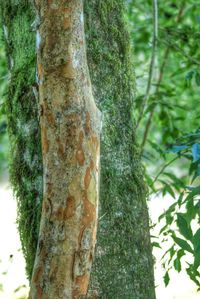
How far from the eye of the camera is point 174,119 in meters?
3.98

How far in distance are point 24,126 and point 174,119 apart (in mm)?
2081

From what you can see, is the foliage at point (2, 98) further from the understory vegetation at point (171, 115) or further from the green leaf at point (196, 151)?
the green leaf at point (196, 151)

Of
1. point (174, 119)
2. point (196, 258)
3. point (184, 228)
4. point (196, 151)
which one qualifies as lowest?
point (196, 258)

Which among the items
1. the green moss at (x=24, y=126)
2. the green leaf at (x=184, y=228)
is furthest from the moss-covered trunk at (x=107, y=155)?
the green leaf at (x=184, y=228)

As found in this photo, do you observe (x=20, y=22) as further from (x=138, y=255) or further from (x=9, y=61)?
(x=138, y=255)

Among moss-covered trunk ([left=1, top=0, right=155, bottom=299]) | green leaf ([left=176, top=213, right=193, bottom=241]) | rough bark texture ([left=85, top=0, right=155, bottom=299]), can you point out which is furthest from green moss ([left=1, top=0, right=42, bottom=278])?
green leaf ([left=176, top=213, right=193, bottom=241])

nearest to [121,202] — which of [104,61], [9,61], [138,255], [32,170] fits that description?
[138,255]

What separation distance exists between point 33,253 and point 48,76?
0.64 meters

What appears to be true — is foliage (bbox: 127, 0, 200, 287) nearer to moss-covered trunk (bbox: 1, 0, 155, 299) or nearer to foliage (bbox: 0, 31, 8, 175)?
moss-covered trunk (bbox: 1, 0, 155, 299)

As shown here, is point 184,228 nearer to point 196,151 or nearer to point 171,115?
point 196,151

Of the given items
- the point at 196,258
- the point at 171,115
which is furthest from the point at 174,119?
the point at 196,258

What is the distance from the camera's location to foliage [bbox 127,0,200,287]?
2080 millimetres

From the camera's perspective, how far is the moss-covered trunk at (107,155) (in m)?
1.95

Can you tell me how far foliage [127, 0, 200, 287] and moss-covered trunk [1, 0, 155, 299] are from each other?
0.55ft
